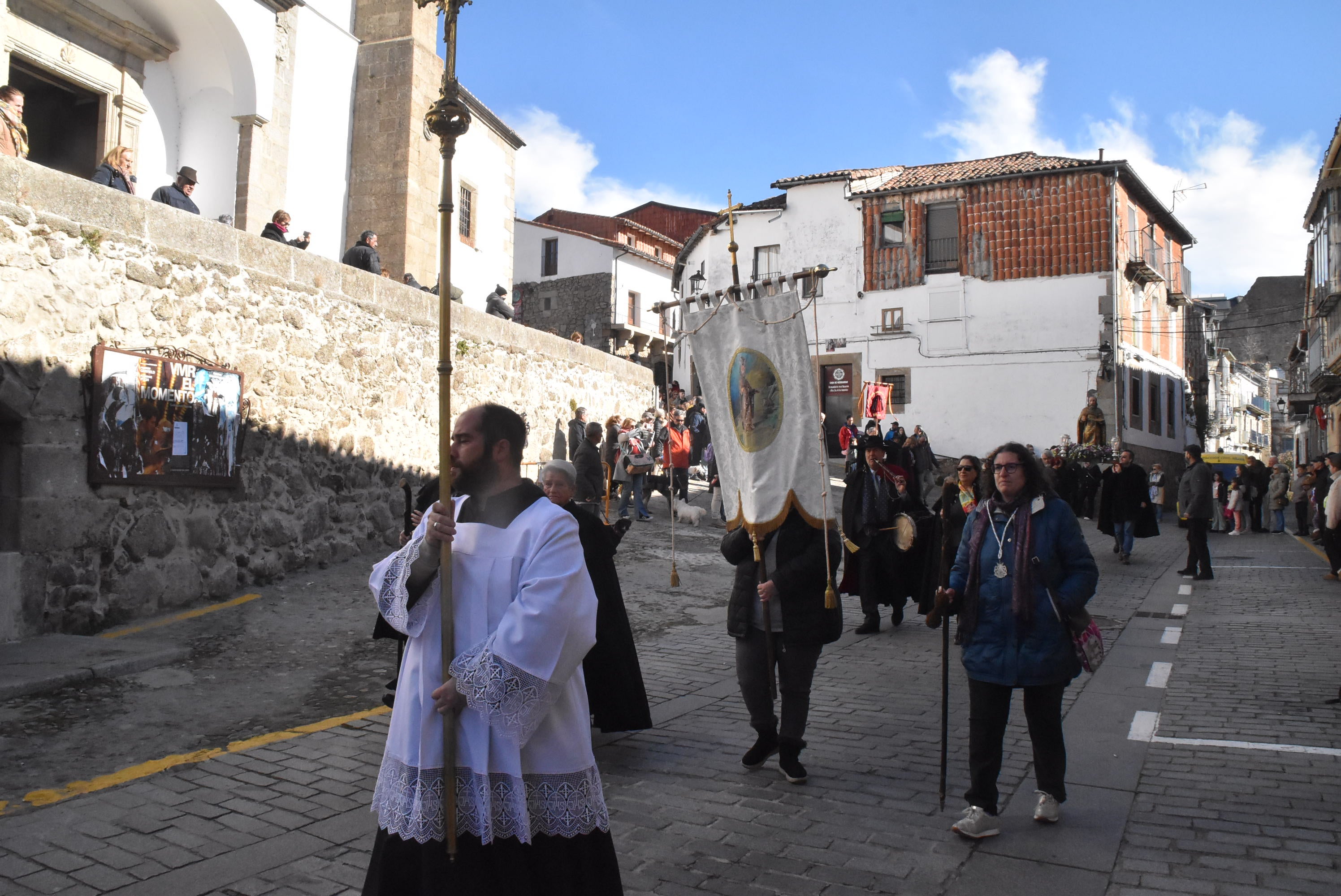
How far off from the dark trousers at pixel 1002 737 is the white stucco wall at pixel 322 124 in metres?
13.1

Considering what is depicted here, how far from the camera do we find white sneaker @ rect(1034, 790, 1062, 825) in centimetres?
423

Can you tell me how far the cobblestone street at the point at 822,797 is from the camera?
3.68 metres

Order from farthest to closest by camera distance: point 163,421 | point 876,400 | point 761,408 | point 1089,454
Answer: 1. point 876,400
2. point 1089,454
3. point 163,421
4. point 761,408

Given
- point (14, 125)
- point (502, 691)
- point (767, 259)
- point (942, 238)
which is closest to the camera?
point (502, 691)

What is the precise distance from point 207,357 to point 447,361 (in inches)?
274

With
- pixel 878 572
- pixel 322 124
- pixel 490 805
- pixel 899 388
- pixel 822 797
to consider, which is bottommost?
pixel 822 797

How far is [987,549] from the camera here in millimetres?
4414

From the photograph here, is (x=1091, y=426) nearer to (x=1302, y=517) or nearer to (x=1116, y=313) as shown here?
(x=1302, y=517)

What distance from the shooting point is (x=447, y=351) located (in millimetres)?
2898

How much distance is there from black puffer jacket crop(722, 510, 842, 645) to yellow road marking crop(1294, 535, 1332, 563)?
1392 cm

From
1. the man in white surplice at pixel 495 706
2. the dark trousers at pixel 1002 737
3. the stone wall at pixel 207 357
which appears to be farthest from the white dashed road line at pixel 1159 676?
the stone wall at pixel 207 357

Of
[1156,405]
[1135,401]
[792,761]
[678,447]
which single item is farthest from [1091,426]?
[792,761]

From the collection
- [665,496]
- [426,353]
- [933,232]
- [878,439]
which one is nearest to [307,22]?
[426,353]

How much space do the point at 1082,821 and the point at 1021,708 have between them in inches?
81.2
